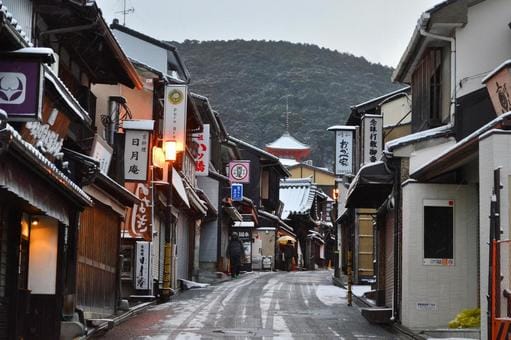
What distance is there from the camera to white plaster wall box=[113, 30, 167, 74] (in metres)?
34.7

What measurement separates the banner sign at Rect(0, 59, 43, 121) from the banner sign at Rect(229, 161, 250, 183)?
40674 millimetres

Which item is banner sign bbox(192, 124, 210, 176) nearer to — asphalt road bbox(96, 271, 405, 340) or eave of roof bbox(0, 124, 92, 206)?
asphalt road bbox(96, 271, 405, 340)

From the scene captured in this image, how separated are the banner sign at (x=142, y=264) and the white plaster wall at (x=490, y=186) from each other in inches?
557

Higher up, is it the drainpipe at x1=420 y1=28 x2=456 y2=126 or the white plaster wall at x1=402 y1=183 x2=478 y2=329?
the drainpipe at x1=420 y1=28 x2=456 y2=126

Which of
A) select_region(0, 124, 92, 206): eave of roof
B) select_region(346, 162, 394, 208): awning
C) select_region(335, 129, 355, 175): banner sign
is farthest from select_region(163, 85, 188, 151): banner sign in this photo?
select_region(0, 124, 92, 206): eave of roof

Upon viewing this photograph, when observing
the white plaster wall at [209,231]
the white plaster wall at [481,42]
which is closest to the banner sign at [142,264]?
the white plaster wall at [481,42]

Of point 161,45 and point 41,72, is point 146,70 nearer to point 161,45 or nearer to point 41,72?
point 161,45

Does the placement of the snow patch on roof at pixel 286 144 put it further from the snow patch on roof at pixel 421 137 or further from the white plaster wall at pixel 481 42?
the white plaster wall at pixel 481 42

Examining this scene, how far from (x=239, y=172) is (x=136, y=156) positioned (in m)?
27.9

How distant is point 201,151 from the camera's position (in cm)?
4078

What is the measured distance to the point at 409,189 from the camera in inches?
782

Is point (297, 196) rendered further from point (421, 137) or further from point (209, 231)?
point (421, 137)

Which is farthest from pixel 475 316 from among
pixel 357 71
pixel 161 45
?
pixel 357 71

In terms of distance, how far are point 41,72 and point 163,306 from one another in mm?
14064
